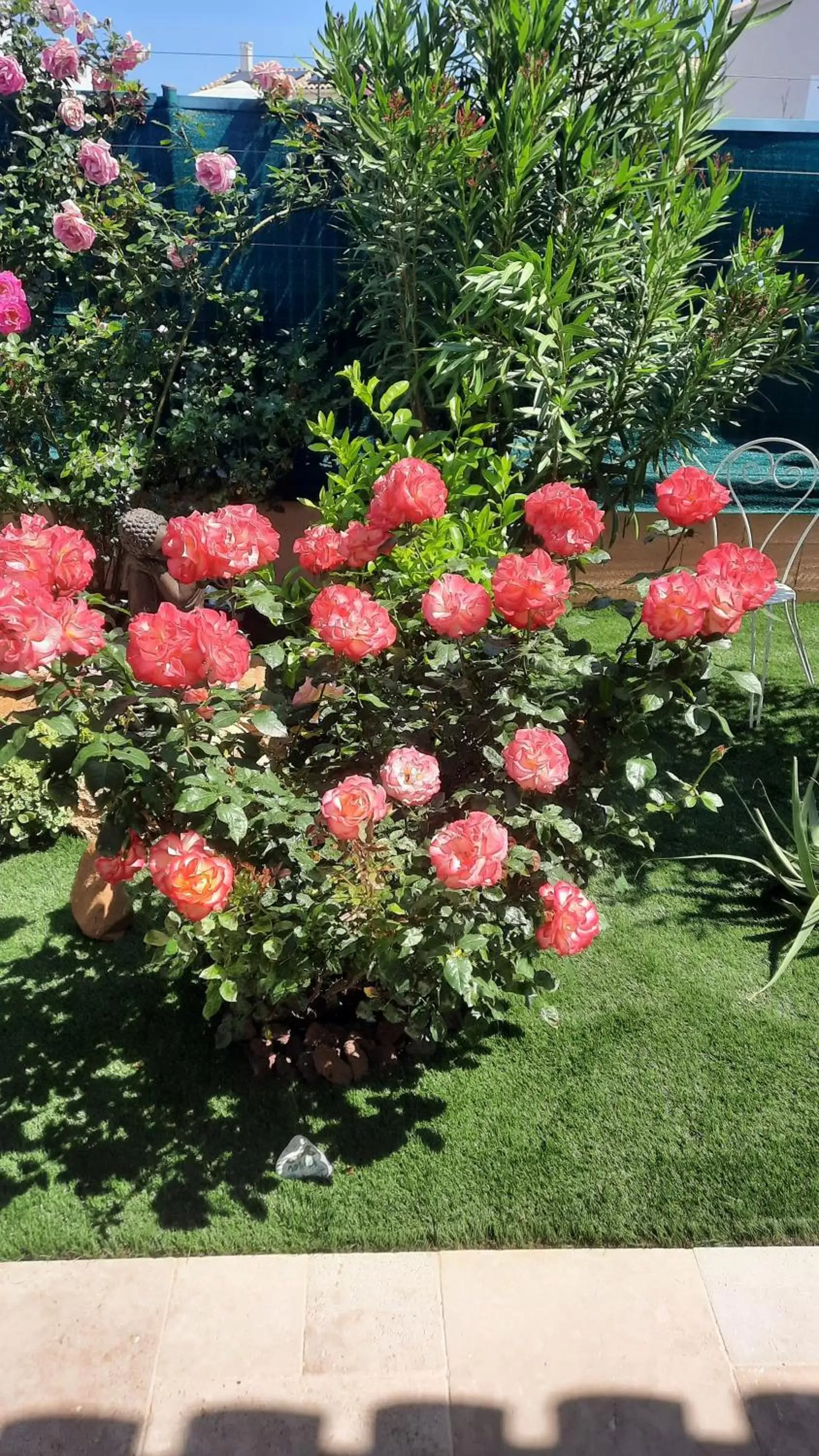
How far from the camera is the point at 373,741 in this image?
222 centimetres

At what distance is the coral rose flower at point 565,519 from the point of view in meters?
2.12

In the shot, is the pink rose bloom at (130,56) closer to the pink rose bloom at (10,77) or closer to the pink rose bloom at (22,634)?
the pink rose bloom at (10,77)

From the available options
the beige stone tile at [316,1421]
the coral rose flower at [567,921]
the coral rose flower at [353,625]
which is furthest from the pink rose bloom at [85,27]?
the beige stone tile at [316,1421]

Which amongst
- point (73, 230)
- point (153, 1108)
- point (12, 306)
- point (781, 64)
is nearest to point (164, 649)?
point (153, 1108)

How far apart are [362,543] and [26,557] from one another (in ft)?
2.39

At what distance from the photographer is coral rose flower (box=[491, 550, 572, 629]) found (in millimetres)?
1901

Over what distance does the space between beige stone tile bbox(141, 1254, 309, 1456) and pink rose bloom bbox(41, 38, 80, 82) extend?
15.6 ft

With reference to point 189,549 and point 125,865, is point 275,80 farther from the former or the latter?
point 125,865

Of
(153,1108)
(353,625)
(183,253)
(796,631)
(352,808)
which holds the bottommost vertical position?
(153,1108)

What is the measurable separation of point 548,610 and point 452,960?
29.4 inches

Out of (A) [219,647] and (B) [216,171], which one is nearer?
(A) [219,647]

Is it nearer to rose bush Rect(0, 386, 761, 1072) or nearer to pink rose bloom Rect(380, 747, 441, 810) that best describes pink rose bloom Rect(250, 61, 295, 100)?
rose bush Rect(0, 386, 761, 1072)

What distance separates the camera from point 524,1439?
5.50 ft

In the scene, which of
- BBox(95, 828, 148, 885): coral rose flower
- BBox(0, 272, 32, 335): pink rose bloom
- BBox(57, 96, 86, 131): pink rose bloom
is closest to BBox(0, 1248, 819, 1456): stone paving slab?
BBox(95, 828, 148, 885): coral rose flower
